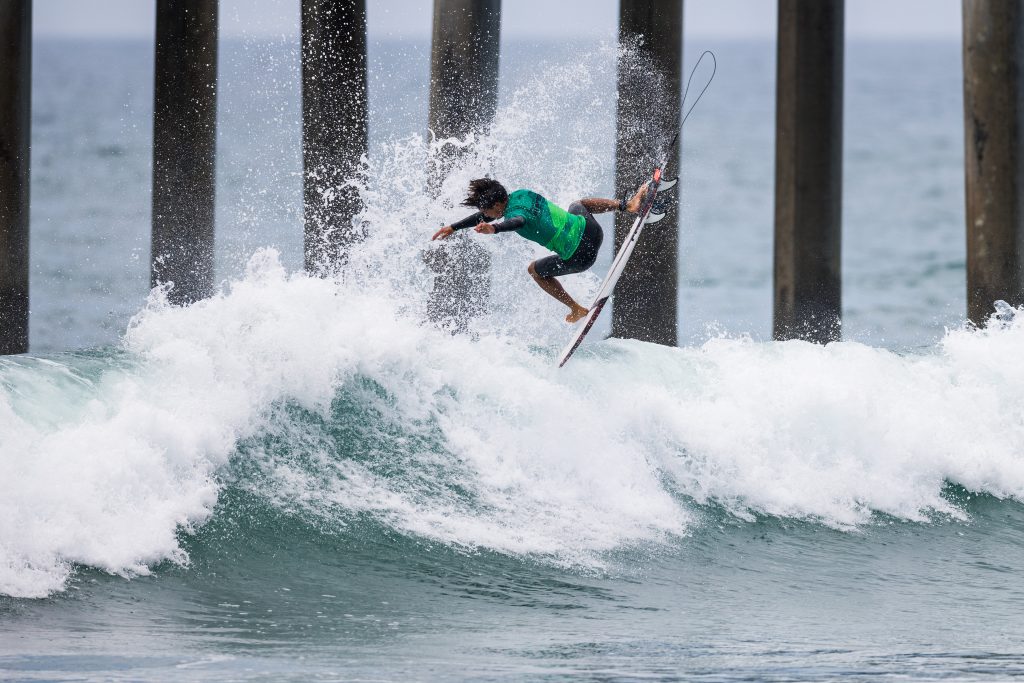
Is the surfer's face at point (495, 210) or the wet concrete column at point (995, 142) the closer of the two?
the surfer's face at point (495, 210)

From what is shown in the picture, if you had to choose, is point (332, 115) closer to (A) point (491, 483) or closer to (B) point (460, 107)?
(B) point (460, 107)

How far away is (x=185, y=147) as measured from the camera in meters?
11.4

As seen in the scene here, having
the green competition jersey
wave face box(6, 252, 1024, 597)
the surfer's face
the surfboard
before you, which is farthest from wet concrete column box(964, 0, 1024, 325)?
the surfer's face

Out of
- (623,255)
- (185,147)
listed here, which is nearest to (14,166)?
(185,147)

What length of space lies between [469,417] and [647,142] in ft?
11.4

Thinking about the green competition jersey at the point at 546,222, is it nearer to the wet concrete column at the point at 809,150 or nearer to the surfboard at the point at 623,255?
the surfboard at the point at 623,255

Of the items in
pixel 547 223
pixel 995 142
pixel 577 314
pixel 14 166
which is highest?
pixel 995 142

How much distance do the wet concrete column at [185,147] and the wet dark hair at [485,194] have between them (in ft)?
10.4

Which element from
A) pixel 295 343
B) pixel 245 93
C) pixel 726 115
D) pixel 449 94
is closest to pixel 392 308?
pixel 295 343

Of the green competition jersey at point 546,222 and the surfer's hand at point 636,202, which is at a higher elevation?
the surfer's hand at point 636,202

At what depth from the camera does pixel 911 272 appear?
3256 cm

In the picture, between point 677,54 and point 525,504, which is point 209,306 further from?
point 677,54

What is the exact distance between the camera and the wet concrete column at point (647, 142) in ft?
37.6

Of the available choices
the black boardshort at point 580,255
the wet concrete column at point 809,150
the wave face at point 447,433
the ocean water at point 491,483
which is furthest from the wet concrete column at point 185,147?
the wet concrete column at point 809,150
